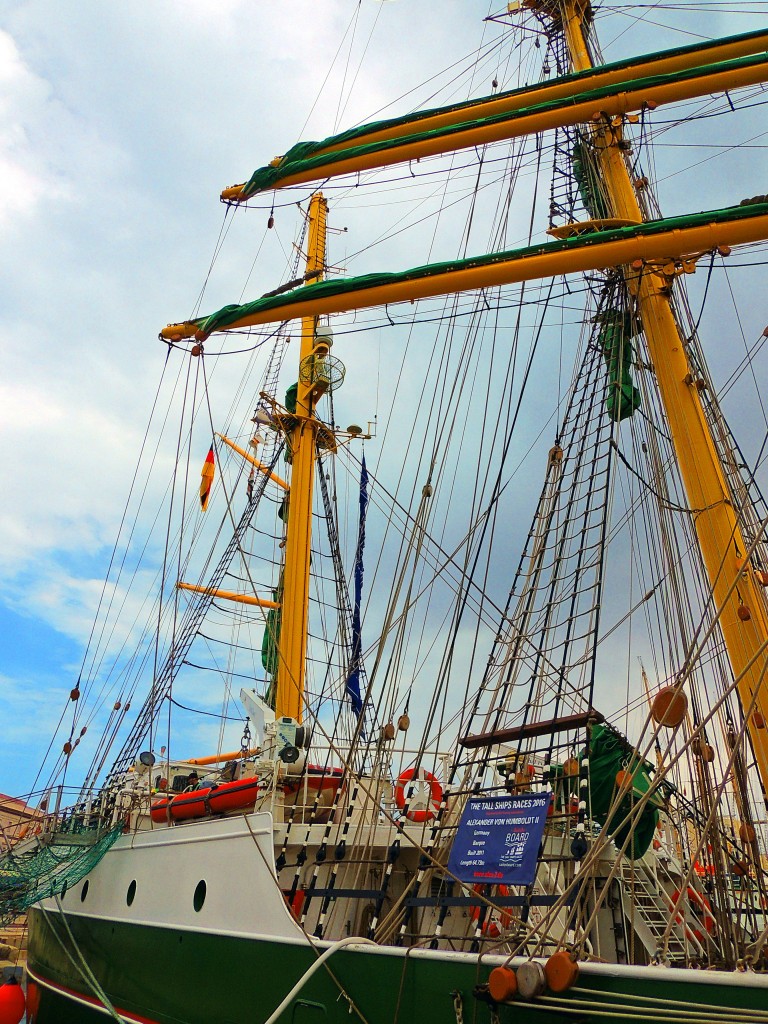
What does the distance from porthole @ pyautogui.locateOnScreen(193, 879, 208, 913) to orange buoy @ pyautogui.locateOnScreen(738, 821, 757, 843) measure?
5771 millimetres

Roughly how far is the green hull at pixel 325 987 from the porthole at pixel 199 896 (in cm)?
28

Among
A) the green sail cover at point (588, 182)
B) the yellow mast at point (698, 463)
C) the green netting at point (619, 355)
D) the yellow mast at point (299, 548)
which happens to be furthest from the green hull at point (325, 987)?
the green sail cover at point (588, 182)

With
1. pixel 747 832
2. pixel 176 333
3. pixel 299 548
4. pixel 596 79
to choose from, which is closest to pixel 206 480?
pixel 299 548

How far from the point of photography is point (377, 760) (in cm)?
778

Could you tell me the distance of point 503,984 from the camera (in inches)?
181

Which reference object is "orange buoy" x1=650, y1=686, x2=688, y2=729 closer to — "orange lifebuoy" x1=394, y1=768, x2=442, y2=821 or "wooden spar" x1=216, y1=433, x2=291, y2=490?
"orange lifebuoy" x1=394, y1=768, x2=442, y2=821

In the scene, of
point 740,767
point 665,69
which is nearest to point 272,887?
point 740,767

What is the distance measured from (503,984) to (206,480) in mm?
14977

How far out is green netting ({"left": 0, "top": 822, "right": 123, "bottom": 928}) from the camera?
1156 cm

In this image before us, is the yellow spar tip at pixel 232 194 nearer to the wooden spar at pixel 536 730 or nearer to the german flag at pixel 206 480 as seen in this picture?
the german flag at pixel 206 480

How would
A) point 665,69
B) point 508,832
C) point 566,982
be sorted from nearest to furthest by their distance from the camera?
point 566,982 < point 508,832 < point 665,69

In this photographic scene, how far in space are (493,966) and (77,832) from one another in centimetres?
1012

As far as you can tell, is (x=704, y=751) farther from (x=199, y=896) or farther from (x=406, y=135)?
(x=406, y=135)

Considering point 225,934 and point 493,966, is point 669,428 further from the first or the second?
point 225,934
